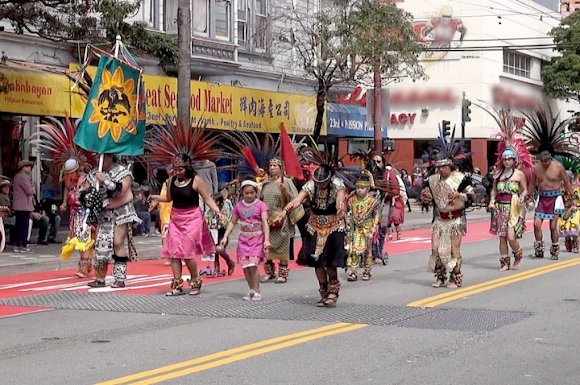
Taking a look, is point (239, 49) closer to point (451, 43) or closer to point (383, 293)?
point (383, 293)

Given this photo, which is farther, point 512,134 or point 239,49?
point 239,49

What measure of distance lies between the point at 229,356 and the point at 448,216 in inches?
234

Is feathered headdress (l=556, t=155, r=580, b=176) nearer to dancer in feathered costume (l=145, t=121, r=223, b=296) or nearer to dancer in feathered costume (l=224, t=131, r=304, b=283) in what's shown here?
dancer in feathered costume (l=224, t=131, r=304, b=283)

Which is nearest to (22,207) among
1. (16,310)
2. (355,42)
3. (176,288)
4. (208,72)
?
(176,288)

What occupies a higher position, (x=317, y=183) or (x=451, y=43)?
(x=451, y=43)

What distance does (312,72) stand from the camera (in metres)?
29.1

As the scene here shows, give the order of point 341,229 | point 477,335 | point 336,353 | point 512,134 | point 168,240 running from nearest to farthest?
point 336,353 < point 477,335 < point 341,229 < point 168,240 < point 512,134

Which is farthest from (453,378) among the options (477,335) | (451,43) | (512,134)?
(451,43)

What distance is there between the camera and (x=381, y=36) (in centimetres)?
2822

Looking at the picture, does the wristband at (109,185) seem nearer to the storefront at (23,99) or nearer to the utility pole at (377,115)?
the storefront at (23,99)

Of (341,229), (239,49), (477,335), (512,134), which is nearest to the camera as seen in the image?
(477,335)

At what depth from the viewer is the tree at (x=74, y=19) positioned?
20.3m

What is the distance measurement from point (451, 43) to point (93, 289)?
144 ft

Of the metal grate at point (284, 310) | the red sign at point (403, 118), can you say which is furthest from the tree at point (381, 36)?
the red sign at point (403, 118)
